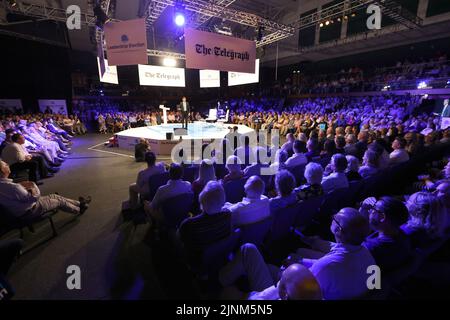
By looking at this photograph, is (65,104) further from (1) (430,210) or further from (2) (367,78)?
(2) (367,78)

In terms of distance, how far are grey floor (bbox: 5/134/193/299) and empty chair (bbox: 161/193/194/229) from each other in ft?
1.29

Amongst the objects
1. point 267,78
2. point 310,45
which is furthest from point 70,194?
point 267,78

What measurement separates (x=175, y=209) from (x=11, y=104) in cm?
1279

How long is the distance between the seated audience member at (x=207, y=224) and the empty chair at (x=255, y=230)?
0.74 feet

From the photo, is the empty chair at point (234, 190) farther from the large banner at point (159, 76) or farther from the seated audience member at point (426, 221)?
the large banner at point (159, 76)

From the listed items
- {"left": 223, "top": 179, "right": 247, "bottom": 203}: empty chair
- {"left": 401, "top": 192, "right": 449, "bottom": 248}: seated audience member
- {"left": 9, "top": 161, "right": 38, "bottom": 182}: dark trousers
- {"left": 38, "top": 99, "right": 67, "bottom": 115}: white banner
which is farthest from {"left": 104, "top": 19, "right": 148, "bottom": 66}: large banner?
{"left": 38, "top": 99, "right": 67, "bottom": 115}: white banner

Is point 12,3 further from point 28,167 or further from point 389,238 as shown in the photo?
point 389,238

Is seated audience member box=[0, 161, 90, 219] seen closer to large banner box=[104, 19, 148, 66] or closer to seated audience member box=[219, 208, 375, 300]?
seated audience member box=[219, 208, 375, 300]

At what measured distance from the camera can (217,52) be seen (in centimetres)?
526

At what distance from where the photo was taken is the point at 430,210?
5.34 feet

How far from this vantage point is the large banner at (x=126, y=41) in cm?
486

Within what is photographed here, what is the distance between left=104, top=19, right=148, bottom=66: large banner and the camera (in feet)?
15.9

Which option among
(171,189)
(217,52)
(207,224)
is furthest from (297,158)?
(217,52)
